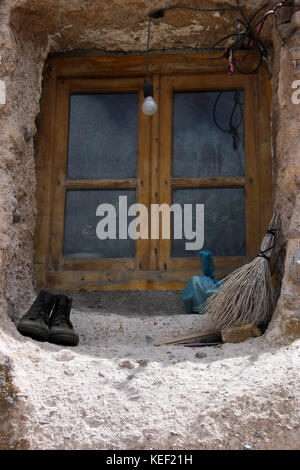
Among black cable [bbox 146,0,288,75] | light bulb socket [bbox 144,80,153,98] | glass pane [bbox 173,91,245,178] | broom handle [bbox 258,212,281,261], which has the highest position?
black cable [bbox 146,0,288,75]

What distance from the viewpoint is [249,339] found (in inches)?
107

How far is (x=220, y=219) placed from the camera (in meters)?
3.46

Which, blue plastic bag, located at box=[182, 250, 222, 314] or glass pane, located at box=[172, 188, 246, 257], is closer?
blue plastic bag, located at box=[182, 250, 222, 314]

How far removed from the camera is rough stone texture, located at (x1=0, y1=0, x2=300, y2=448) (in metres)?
2.77

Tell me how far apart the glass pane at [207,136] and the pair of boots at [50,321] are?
108cm

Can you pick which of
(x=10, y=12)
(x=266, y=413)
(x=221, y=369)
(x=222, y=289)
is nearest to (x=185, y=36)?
(x=10, y=12)

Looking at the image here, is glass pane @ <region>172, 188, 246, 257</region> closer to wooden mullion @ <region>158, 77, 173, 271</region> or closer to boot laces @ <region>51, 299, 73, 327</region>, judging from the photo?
wooden mullion @ <region>158, 77, 173, 271</region>

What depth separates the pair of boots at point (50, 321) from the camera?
2734 millimetres

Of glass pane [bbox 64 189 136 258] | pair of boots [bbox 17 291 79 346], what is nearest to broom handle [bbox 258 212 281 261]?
glass pane [bbox 64 189 136 258]

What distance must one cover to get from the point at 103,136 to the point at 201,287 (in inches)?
45.2

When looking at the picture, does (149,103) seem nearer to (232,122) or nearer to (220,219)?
(232,122)

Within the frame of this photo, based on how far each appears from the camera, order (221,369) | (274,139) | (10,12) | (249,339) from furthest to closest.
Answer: (274,139)
(10,12)
(249,339)
(221,369)

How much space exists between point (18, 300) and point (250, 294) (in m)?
1.17

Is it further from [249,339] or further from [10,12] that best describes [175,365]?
[10,12]
